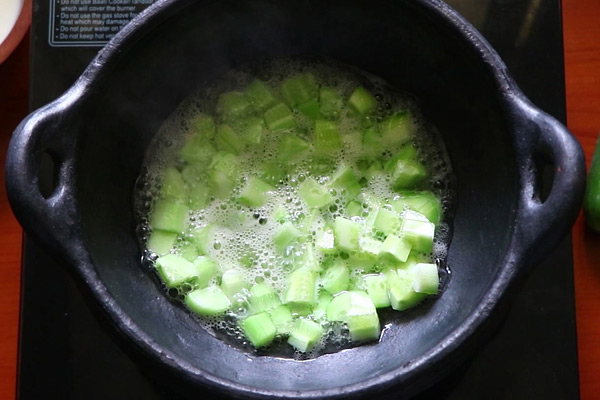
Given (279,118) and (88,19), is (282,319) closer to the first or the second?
(279,118)

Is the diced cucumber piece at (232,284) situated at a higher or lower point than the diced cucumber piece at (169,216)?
lower

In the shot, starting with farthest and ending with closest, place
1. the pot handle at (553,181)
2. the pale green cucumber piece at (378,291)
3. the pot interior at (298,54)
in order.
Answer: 1. the pale green cucumber piece at (378,291)
2. the pot interior at (298,54)
3. the pot handle at (553,181)

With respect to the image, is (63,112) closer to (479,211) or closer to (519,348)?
(479,211)

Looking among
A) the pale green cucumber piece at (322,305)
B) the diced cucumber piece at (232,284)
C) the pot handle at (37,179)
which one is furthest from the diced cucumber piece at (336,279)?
the pot handle at (37,179)

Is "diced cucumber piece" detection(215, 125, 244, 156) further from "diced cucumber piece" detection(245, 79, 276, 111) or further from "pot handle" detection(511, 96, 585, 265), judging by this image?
"pot handle" detection(511, 96, 585, 265)

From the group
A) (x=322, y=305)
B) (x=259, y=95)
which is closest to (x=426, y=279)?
(x=322, y=305)

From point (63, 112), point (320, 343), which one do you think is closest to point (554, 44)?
point (320, 343)

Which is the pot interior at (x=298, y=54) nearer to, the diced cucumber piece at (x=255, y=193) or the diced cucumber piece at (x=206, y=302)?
the diced cucumber piece at (x=206, y=302)
